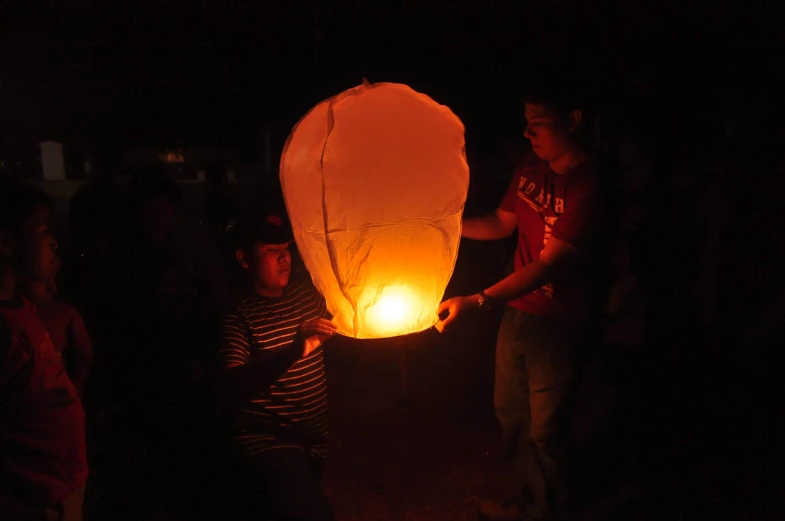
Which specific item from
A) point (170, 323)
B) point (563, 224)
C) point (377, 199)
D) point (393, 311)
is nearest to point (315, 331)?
point (393, 311)

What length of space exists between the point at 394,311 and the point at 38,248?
1.28 m

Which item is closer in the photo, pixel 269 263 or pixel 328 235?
pixel 328 235

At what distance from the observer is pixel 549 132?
2023mm

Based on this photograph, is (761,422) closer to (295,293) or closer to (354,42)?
(295,293)

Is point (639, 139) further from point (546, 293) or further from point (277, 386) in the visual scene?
point (277, 386)

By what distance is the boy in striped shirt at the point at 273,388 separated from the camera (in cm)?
176

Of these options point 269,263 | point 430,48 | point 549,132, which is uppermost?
point 430,48

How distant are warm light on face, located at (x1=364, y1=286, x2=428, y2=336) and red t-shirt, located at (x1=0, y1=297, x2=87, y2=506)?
3.51ft

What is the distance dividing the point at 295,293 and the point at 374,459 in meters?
1.53

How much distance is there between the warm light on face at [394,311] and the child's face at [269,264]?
1.99 feet

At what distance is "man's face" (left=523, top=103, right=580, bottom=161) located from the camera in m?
2.00

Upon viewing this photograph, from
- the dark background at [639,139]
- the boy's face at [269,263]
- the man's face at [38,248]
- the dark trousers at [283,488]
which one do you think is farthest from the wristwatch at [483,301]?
the man's face at [38,248]

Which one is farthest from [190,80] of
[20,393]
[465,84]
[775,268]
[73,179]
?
[73,179]

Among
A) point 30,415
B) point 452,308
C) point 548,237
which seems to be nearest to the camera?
point 30,415
